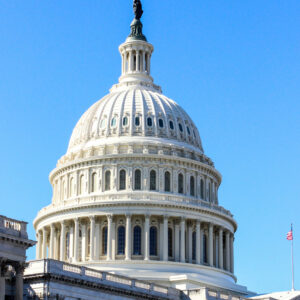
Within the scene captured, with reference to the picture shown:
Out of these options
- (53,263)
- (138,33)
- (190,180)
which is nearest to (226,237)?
(190,180)

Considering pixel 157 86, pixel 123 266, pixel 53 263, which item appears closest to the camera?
pixel 53 263

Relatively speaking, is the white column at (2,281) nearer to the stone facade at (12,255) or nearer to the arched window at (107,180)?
the stone facade at (12,255)

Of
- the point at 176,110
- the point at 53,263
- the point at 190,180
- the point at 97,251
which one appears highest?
the point at 176,110

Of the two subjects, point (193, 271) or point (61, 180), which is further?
point (61, 180)

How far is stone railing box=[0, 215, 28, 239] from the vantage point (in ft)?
262

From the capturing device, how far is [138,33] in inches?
→ 5541

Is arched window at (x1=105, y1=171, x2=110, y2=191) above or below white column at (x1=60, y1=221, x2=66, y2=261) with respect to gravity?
above

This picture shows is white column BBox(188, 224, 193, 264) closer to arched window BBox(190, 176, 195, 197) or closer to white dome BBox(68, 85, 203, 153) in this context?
arched window BBox(190, 176, 195, 197)

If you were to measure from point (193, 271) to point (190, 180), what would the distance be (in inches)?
546

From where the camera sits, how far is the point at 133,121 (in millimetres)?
130000

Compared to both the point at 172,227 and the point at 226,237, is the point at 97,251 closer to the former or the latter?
the point at 172,227

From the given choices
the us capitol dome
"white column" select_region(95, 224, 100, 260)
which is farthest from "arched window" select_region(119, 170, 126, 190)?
"white column" select_region(95, 224, 100, 260)

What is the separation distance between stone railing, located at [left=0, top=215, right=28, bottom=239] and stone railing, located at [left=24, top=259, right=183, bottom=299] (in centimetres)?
592

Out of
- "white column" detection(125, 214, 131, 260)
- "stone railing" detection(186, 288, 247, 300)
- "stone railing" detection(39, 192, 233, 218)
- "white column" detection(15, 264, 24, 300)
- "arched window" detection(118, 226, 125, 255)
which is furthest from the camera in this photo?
"stone railing" detection(39, 192, 233, 218)
